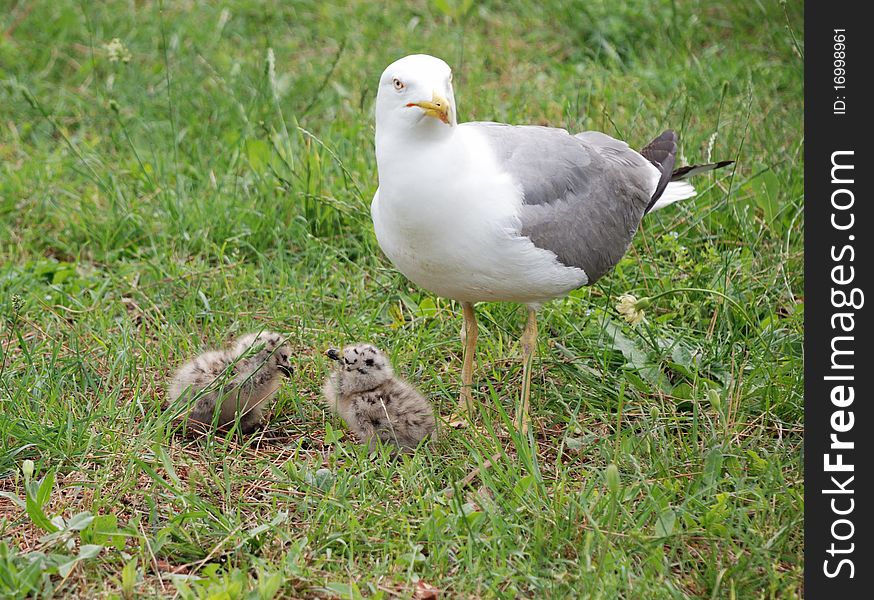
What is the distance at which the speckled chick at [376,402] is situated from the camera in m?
4.16

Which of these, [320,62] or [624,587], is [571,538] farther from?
[320,62]

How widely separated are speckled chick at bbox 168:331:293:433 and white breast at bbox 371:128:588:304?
2.44 ft

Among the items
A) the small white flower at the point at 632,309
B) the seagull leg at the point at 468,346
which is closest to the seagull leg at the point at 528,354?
the seagull leg at the point at 468,346

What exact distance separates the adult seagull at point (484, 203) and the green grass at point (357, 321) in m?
0.51

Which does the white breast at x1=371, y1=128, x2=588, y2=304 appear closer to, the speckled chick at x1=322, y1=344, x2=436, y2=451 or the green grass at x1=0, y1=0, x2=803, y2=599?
the speckled chick at x1=322, y1=344, x2=436, y2=451

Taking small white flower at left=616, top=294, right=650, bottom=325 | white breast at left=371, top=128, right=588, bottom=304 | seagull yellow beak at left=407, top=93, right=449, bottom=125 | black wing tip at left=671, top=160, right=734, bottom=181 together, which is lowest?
small white flower at left=616, top=294, right=650, bottom=325

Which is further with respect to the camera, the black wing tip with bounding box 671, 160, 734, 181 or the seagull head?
the black wing tip with bounding box 671, 160, 734, 181

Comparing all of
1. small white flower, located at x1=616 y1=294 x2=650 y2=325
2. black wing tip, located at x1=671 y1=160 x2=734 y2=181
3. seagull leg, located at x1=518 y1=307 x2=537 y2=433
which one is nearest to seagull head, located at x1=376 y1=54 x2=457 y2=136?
small white flower, located at x1=616 y1=294 x2=650 y2=325

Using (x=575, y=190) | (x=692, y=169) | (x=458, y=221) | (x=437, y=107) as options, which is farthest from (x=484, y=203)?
(x=692, y=169)

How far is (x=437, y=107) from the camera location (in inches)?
144

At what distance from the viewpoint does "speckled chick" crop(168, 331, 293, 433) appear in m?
4.31

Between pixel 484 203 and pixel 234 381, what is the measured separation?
1.28 meters

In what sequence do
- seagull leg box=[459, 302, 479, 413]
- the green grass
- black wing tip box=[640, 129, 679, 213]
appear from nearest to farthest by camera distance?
the green grass → seagull leg box=[459, 302, 479, 413] → black wing tip box=[640, 129, 679, 213]

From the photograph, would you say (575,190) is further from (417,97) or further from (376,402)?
(376,402)
